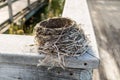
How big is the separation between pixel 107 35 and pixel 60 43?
14.6 ft

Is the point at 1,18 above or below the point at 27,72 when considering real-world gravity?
below

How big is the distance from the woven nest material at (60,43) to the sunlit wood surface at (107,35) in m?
2.48

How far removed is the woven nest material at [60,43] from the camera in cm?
183

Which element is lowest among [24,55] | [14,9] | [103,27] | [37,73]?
[103,27]

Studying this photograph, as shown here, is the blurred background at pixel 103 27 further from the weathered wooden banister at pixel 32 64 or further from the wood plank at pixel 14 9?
the weathered wooden banister at pixel 32 64

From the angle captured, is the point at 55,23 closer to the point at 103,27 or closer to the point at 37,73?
the point at 37,73

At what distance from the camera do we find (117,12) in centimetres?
824

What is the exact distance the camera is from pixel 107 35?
6.18 metres

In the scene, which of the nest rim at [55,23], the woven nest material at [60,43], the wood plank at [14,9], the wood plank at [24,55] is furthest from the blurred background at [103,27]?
the woven nest material at [60,43]

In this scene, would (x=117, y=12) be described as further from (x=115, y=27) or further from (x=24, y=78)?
(x=24, y=78)

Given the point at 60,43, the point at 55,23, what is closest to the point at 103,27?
the point at 55,23

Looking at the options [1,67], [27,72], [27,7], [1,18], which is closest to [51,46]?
[27,72]

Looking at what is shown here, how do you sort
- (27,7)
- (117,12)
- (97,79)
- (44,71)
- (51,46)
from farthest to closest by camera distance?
1. (117,12)
2. (27,7)
3. (97,79)
4. (44,71)
5. (51,46)

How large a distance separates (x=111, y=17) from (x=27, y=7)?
8.20ft
